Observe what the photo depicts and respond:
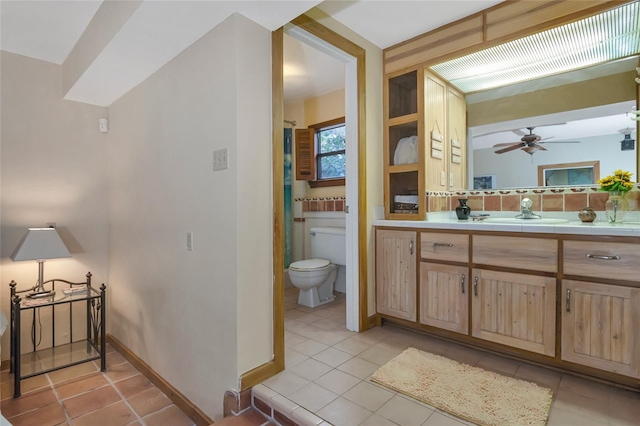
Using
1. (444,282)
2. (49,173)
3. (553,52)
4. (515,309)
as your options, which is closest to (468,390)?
(515,309)

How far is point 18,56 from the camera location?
8.14 ft

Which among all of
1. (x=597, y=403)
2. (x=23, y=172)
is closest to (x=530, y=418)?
(x=597, y=403)

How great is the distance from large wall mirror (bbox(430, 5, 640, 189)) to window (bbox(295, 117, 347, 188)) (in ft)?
4.95

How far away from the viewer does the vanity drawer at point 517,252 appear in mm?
1805

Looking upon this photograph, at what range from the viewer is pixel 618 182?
1.92 meters

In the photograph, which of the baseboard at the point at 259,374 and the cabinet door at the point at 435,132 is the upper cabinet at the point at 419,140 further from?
the baseboard at the point at 259,374

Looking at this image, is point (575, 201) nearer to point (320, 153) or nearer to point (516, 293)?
point (516, 293)

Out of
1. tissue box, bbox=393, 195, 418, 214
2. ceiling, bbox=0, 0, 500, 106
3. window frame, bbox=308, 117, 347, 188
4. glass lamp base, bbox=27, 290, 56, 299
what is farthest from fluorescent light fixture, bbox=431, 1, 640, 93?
glass lamp base, bbox=27, 290, 56, 299

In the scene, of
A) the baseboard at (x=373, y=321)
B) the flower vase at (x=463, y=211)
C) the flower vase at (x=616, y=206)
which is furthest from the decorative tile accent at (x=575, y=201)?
the baseboard at (x=373, y=321)

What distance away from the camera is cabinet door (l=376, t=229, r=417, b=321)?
94.0 inches

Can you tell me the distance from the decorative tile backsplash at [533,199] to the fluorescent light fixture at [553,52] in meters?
0.86

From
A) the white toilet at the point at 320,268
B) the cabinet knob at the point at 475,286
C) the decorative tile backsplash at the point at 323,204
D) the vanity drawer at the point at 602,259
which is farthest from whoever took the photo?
the decorative tile backsplash at the point at 323,204

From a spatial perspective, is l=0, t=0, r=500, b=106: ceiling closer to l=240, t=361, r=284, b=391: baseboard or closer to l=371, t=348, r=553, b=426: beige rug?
l=240, t=361, r=284, b=391: baseboard

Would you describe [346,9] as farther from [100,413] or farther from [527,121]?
[100,413]
